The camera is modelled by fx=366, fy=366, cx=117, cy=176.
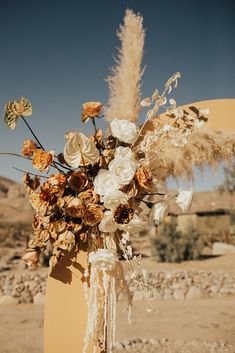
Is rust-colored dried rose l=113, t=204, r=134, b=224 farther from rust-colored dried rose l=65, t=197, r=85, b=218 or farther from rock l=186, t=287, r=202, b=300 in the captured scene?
rock l=186, t=287, r=202, b=300

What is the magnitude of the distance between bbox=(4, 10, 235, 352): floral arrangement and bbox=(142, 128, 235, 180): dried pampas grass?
0.09m

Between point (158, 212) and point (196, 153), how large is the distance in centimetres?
45

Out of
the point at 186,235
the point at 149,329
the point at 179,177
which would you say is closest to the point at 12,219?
the point at 186,235

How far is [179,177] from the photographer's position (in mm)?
1953

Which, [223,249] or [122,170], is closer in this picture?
[122,170]

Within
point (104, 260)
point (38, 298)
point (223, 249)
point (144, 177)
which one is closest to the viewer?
point (104, 260)

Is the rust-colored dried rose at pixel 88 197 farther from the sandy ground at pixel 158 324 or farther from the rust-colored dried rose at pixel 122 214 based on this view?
the sandy ground at pixel 158 324

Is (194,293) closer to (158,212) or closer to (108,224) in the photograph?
(158,212)

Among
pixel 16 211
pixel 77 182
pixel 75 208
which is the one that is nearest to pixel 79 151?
pixel 77 182

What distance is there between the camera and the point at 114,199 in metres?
1.48

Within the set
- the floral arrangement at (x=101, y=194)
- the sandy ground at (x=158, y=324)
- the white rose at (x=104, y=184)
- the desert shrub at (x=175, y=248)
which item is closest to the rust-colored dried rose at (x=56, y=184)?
the floral arrangement at (x=101, y=194)

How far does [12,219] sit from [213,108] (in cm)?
3113

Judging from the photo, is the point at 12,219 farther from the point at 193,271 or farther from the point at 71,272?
the point at 71,272

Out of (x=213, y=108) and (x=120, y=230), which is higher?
(x=213, y=108)
